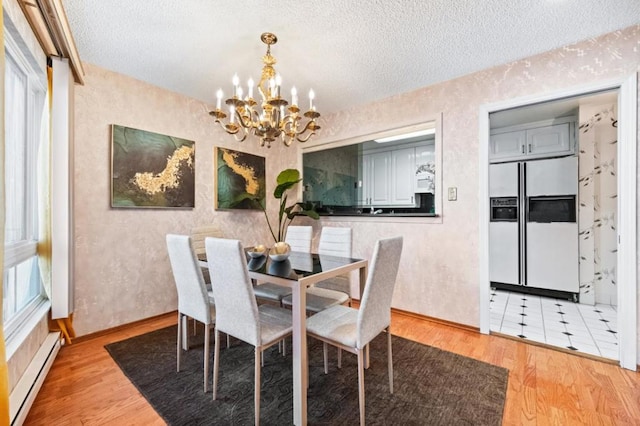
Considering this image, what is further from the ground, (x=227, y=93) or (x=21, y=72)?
(x=227, y=93)

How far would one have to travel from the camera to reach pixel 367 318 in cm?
153

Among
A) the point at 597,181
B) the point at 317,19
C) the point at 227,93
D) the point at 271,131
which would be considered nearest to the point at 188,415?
the point at 271,131

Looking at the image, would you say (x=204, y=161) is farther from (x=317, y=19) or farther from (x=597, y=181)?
(x=597, y=181)

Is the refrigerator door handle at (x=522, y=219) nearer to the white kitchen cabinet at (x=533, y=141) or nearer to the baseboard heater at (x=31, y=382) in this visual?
the white kitchen cabinet at (x=533, y=141)

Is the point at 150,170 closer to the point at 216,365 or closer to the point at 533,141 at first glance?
the point at 216,365

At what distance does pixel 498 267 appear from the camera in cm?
400

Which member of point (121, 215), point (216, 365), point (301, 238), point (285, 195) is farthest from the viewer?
point (285, 195)

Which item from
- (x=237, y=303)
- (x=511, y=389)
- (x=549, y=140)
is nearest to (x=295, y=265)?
(x=237, y=303)

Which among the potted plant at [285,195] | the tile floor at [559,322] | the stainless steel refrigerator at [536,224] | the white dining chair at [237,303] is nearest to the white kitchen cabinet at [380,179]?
the potted plant at [285,195]

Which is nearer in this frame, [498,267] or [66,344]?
[66,344]

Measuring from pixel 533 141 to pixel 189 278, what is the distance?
4518mm

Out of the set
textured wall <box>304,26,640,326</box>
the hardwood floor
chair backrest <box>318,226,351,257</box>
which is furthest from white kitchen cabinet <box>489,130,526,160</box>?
chair backrest <box>318,226,351,257</box>

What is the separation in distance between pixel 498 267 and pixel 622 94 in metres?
2.58

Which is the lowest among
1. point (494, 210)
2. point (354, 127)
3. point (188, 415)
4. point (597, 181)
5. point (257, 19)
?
point (188, 415)
